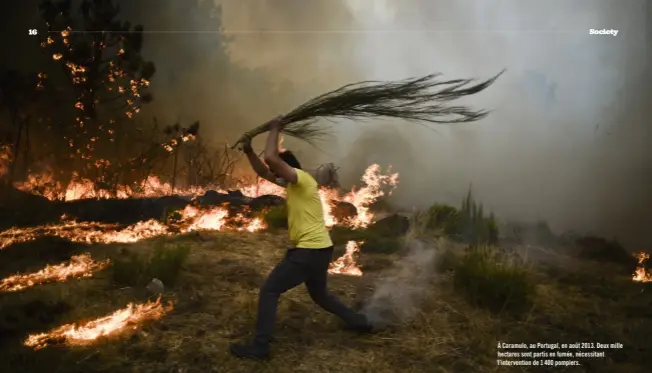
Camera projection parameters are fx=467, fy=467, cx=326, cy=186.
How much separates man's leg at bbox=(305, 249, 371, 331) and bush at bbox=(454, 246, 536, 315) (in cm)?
127

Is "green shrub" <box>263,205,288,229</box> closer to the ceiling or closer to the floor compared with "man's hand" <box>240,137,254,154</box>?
closer to the floor

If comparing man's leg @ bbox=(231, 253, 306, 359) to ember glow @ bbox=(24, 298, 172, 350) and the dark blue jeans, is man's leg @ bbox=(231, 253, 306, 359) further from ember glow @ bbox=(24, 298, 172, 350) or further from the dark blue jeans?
ember glow @ bbox=(24, 298, 172, 350)

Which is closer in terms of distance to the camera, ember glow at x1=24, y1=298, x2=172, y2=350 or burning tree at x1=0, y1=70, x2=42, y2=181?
ember glow at x1=24, y1=298, x2=172, y2=350

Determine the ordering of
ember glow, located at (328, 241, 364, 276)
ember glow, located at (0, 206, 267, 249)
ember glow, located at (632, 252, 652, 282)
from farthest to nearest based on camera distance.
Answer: ember glow, located at (0, 206, 267, 249)
ember glow, located at (632, 252, 652, 282)
ember glow, located at (328, 241, 364, 276)

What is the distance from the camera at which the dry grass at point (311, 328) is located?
3.13 m

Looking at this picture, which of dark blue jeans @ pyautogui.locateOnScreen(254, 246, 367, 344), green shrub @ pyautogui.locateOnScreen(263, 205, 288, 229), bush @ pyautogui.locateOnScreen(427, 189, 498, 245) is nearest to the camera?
dark blue jeans @ pyautogui.locateOnScreen(254, 246, 367, 344)

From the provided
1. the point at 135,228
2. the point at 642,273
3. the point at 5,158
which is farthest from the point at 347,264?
the point at 5,158

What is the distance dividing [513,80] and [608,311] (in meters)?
4.81

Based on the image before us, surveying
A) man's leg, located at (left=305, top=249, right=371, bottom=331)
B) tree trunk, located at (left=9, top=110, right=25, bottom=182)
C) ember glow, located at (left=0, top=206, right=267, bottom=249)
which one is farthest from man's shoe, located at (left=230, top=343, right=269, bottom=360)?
tree trunk, located at (left=9, top=110, right=25, bottom=182)

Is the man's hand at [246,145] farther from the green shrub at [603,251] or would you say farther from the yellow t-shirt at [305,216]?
the green shrub at [603,251]

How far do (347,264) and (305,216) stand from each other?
2.60 m

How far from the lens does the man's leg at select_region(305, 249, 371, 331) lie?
10.2 ft

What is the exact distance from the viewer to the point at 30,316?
12.1ft

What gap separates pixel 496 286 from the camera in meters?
4.17
